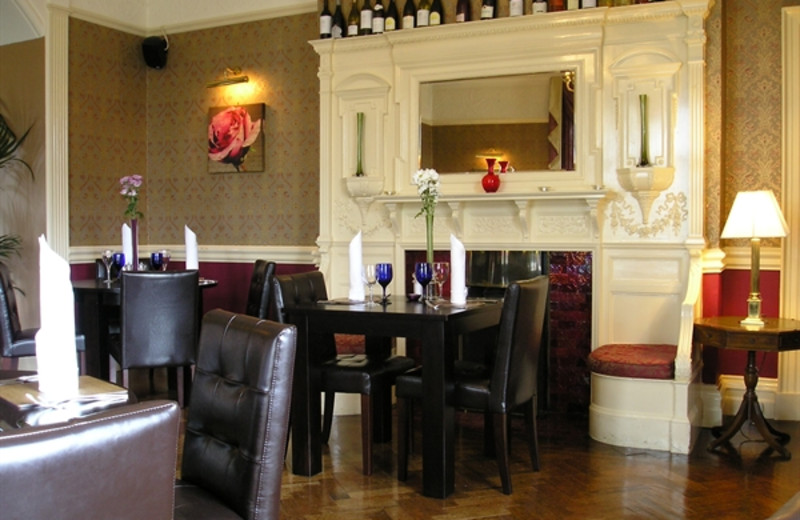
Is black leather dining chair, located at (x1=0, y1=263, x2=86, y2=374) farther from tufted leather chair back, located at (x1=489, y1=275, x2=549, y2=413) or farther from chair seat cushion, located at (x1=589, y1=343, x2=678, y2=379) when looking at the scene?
chair seat cushion, located at (x1=589, y1=343, x2=678, y2=379)

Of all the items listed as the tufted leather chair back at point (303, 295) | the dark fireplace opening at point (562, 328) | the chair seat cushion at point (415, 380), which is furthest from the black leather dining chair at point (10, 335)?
the dark fireplace opening at point (562, 328)

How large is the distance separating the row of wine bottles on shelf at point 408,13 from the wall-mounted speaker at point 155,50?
5.88ft

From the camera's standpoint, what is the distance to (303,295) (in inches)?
155

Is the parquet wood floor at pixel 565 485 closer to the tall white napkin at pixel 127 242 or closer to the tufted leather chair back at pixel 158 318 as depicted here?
the tufted leather chair back at pixel 158 318

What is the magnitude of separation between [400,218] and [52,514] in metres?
4.28

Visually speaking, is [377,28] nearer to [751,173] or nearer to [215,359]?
[751,173]

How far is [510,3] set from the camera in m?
4.84

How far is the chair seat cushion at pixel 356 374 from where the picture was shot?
3.60m

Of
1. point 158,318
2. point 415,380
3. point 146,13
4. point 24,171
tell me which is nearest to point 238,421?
point 415,380

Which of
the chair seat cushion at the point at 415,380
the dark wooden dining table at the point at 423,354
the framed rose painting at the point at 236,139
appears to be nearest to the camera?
the dark wooden dining table at the point at 423,354

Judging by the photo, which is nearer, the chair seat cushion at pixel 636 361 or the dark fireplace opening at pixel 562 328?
the chair seat cushion at pixel 636 361

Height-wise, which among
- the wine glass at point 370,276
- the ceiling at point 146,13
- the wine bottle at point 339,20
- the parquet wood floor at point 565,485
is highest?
the ceiling at point 146,13

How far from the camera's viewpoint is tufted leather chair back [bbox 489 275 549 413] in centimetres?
329

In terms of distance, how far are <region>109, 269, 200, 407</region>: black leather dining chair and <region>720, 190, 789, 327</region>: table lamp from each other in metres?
2.92
